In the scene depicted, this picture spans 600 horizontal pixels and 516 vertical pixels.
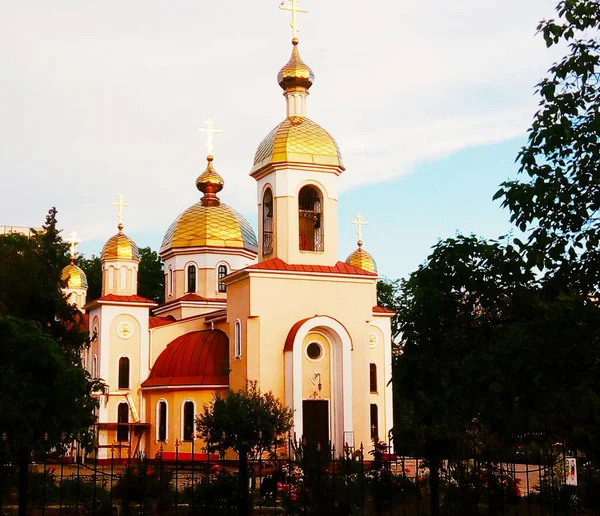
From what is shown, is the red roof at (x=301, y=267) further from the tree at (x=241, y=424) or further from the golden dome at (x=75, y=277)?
the golden dome at (x=75, y=277)

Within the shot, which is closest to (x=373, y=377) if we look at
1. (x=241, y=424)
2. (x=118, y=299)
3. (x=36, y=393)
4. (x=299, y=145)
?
(x=299, y=145)

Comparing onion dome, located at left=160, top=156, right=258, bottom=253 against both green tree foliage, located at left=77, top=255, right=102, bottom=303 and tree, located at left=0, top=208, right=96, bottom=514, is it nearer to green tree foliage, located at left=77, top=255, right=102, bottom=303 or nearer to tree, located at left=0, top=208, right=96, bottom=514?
green tree foliage, located at left=77, top=255, right=102, bottom=303

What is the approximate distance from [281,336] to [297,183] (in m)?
4.60

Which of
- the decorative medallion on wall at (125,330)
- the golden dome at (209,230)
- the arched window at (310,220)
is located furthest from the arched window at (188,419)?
the golden dome at (209,230)

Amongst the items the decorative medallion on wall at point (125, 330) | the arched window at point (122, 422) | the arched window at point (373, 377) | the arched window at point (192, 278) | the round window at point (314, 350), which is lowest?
the arched window at point (122, 422)

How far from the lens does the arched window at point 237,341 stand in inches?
1027

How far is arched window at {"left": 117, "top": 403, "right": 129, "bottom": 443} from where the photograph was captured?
29645mm

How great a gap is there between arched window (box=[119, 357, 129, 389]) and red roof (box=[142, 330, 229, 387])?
0.92 meters

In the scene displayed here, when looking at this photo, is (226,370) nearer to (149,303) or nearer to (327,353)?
(327,353)

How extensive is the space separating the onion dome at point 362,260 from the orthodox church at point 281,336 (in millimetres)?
5044

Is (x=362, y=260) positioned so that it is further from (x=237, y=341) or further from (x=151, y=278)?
(x=151, y=278)

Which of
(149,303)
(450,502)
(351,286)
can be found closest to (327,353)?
(351,286)

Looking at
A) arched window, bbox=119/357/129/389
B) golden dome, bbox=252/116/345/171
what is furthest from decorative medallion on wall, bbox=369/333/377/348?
arched window, bbox=119/357/129/389

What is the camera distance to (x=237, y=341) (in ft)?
86.3
